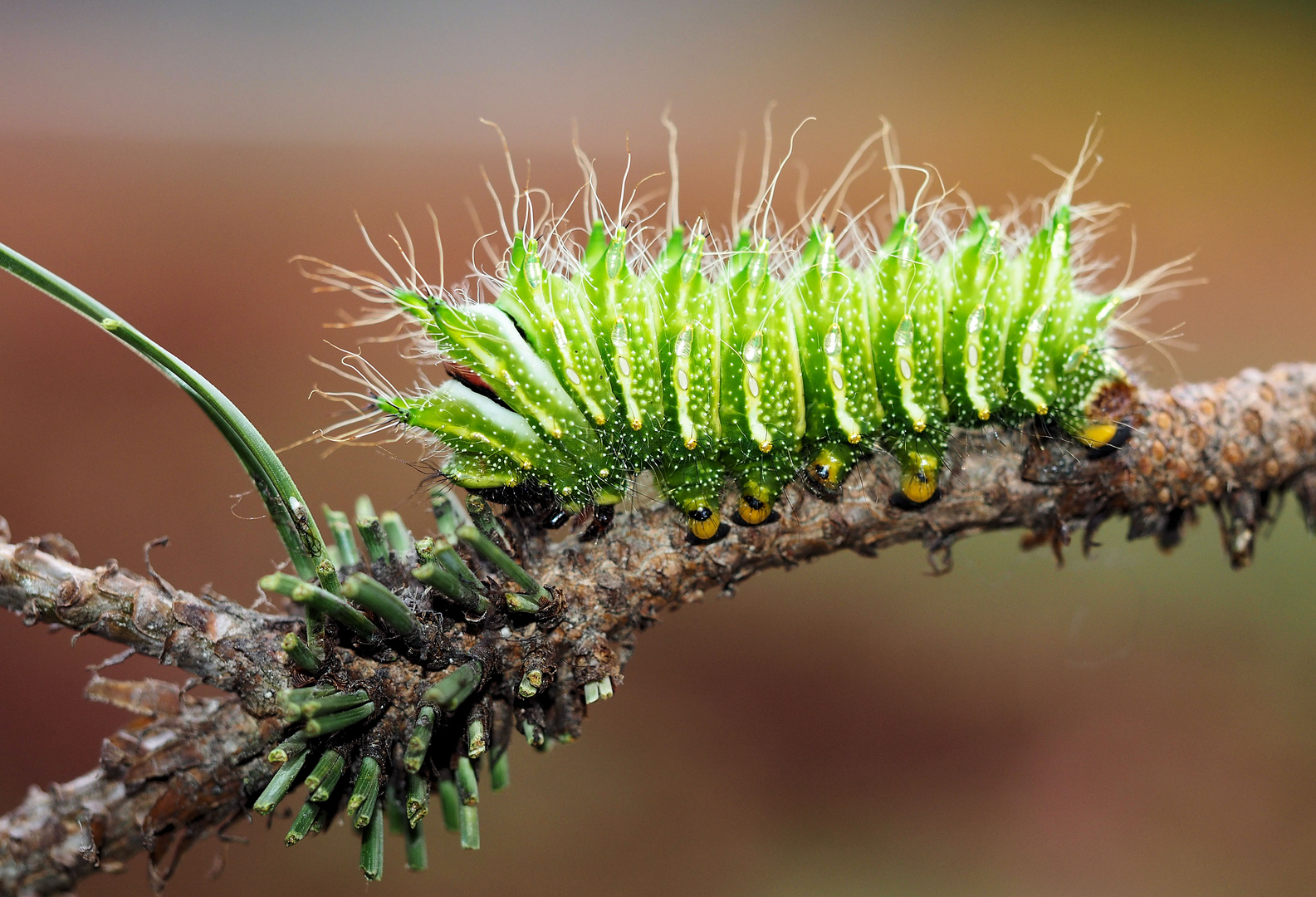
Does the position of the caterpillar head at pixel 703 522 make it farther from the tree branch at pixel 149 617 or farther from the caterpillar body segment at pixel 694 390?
the tree branch at pixel 149 617

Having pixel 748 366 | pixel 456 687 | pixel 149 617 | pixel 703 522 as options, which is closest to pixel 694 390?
pixel 748 366

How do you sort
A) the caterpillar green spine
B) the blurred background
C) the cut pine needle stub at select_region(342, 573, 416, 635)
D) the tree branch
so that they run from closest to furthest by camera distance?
the cut pine needle stub at select_region(342, 573, 416, 635), the tree branch, the caterpillar green spine, the blurred background

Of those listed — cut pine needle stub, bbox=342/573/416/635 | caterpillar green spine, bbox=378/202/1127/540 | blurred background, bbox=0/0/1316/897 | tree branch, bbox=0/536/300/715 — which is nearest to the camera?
cut pine needle stub, bbox=342/573/416/635

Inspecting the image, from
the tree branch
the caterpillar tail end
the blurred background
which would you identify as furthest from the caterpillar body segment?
the blurred background

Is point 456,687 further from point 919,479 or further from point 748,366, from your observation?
point 919,479

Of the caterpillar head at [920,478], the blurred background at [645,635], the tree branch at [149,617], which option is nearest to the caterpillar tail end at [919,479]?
the caterpillar head at [920,478]

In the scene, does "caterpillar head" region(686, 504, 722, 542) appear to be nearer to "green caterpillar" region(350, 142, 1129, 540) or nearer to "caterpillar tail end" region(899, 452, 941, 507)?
"green caterpillar" region(350, 142, 1129, 540)

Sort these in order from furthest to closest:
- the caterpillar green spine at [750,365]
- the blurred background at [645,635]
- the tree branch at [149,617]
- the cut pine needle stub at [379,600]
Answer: the blurred background at [645,635], the caterpillar green spine at [750,365], the tree branch at [149,617], the cut pine needle stub at [379,600]
